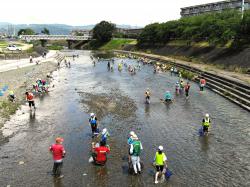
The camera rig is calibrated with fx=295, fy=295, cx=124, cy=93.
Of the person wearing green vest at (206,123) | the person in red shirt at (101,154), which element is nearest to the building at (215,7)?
the person wearing green vest at (206,123)

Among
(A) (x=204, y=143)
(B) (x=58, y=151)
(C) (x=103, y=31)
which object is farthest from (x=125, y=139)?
(C) (x=103, y=31)

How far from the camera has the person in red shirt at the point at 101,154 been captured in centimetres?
1473

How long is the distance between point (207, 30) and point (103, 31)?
92.1 m

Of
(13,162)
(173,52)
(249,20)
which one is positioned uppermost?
(249,20)

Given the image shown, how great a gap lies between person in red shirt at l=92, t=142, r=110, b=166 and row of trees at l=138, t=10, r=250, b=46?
45.4m

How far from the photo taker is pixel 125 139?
20.4m

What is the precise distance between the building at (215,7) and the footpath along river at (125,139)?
94554mm

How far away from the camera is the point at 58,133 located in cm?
2170

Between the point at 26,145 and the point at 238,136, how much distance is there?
1469 cm

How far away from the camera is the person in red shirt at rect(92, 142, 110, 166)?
48.3 ft

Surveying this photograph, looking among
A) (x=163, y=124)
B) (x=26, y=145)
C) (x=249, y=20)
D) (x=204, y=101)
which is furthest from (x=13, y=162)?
(x=249, y=20)

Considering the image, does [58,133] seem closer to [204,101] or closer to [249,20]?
[204,101]

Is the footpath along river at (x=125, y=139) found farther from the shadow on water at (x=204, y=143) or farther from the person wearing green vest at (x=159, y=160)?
the person wearing green vest at (x=159, y=160)

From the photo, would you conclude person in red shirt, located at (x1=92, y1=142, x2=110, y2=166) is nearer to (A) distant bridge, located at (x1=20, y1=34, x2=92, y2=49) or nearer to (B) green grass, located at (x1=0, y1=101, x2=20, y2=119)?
(B) green grass, located at (x1=0, y1=101, x2=20, y2=119)
